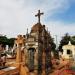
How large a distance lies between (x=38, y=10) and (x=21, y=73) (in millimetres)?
7533

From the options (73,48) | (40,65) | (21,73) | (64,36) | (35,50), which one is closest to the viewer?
(21,73)

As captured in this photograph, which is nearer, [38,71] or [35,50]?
[38,71]

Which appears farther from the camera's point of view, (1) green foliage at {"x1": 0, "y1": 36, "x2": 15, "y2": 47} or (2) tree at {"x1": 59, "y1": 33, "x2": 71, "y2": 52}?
(1) green foliage at {"x1": 0, "y1": 36, "x2": 15, "y2": 47}

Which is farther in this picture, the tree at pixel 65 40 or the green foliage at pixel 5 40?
the green foliage at pixel 5 40

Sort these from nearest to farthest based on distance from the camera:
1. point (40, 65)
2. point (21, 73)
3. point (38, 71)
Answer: point (21, 73) → point (38, 71) → point (40, 65)

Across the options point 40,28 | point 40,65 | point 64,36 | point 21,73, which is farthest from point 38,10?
point 64,36

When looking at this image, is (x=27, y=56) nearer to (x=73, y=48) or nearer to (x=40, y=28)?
(x=40, y=28)

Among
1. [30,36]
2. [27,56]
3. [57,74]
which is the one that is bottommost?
[57,74]

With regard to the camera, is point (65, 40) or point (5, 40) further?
point (5, 40)

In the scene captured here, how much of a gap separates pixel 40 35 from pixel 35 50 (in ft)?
5.04

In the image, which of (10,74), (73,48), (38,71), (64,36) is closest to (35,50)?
(38,71)

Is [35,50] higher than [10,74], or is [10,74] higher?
[35,50]

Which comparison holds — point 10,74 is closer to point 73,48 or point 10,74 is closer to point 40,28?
point 40,28

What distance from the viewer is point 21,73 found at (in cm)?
1616
